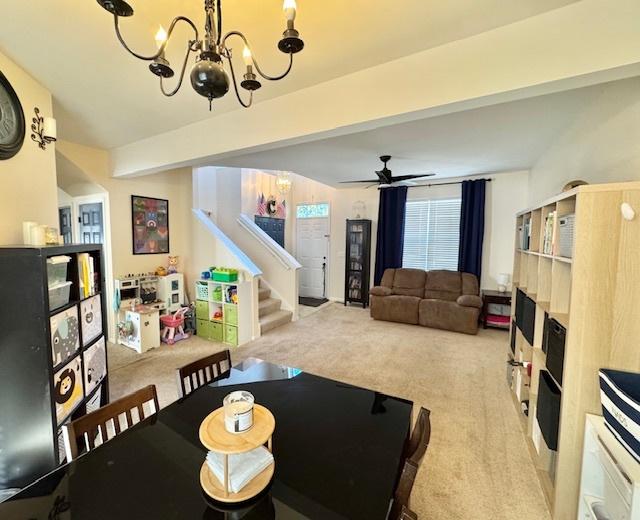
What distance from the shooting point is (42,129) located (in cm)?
224

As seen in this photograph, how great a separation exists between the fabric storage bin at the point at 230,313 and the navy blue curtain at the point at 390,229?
3.11m

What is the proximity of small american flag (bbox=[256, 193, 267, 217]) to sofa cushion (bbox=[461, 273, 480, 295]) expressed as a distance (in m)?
4.46

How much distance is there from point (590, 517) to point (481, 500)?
1.70ft

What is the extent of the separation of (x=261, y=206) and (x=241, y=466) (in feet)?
20.3

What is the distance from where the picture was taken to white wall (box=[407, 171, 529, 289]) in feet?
16.4

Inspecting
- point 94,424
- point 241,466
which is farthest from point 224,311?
point 241,466

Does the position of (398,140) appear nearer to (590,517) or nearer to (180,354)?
(590,517)

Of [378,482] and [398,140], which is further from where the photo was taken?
[398,140]

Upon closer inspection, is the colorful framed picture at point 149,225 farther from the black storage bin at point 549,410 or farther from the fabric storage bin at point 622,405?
the fabric storage bin at point 622,405

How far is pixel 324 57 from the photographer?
74.7 inches

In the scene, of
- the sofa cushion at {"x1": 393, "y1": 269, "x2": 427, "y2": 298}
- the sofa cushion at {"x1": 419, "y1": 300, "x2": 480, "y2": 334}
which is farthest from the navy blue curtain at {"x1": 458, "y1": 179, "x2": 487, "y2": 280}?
the sofa cushion at {"x1": 419, "y1": 300, "x2": 480, "y2": 334}

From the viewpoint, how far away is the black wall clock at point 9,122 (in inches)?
73.4

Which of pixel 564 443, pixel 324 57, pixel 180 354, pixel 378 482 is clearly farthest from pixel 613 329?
pixel 180 354

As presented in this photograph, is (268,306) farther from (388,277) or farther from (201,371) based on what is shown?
(201,371)
